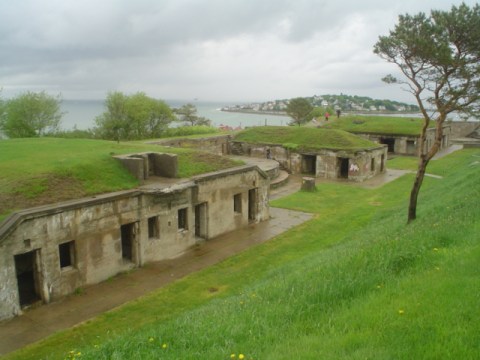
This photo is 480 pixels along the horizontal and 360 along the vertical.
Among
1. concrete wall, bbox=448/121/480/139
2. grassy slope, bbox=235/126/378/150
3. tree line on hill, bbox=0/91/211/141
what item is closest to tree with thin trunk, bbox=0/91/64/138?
tree line on hill, bbox=0/91/211/141

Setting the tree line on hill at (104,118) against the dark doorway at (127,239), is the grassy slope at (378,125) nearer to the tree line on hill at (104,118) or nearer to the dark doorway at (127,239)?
the tree line on hill at (104,118)

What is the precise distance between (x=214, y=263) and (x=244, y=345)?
9250 millimetres

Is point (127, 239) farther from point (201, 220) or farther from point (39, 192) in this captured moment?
point (39, 192)

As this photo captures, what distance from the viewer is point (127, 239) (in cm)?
1466

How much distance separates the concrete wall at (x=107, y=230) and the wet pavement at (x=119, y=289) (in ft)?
1.01

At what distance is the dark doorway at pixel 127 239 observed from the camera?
1409 centimetres

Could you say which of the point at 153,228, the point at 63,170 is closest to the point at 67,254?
the point at 63,170

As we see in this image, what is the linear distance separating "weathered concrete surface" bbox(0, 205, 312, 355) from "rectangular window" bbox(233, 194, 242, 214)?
34.5 inches

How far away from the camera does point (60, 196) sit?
41.2 ft

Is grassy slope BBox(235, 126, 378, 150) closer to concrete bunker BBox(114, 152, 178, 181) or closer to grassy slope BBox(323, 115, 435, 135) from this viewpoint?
grassy slope BBox(323, 115, 435, 135)

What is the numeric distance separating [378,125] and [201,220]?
34113 mm

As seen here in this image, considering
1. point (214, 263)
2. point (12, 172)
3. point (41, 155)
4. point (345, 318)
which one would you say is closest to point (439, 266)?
point (345, 318)

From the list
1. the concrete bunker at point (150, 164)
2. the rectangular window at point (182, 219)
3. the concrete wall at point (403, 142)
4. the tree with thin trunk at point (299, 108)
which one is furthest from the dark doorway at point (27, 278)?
the tree with thin trunk at point (299, 108)

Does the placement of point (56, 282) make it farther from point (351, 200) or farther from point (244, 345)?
point (351, 200)
